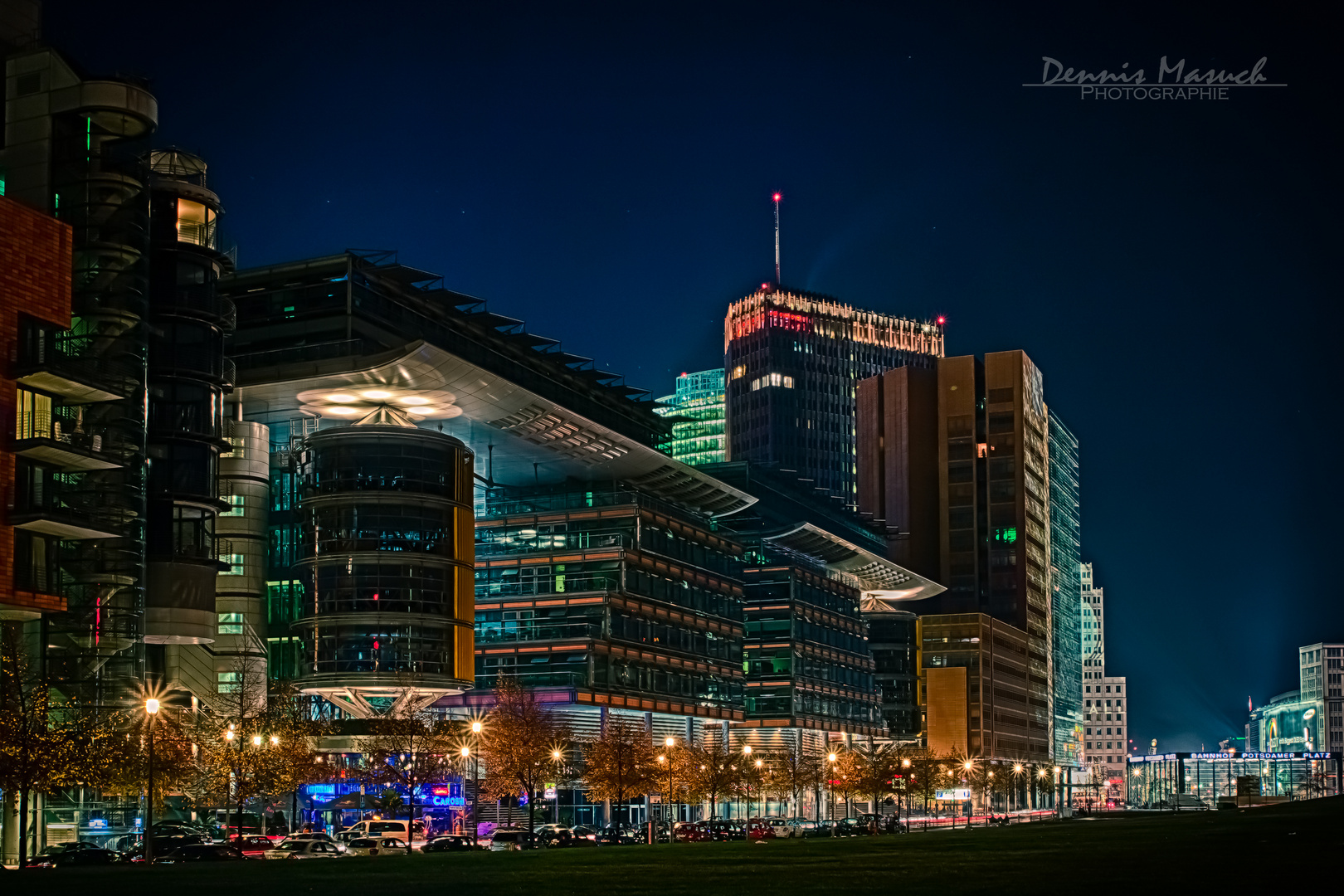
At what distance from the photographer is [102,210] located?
339 feet

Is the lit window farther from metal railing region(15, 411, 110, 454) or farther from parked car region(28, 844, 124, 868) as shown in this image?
parked car region(28, 844, 124, 868)

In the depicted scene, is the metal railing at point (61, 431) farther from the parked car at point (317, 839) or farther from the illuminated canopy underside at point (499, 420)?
the illuminated canopy underside at point (499, 420)

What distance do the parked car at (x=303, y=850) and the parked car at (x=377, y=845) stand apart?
2827 mm

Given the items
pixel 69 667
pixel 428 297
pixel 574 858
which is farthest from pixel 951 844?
pixel 428 297

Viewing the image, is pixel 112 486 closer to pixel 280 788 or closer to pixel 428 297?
pixel 280 788

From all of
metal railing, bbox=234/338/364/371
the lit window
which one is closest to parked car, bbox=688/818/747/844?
metal railing, bbox=234/338/364/371

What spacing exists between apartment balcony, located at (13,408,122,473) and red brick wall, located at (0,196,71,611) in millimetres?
1067

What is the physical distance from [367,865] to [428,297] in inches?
3031

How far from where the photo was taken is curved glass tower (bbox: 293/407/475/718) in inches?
5037

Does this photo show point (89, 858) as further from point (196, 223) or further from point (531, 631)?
point (531, 631)

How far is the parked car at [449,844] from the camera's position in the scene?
93625 mm

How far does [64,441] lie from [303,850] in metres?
25.5

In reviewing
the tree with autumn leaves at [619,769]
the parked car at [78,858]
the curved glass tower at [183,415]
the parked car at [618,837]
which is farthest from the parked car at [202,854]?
the tree with autumn leaves at [619,769]

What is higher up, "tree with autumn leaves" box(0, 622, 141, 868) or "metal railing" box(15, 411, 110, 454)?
"metal railing" box(15, 411, 110, 454)
